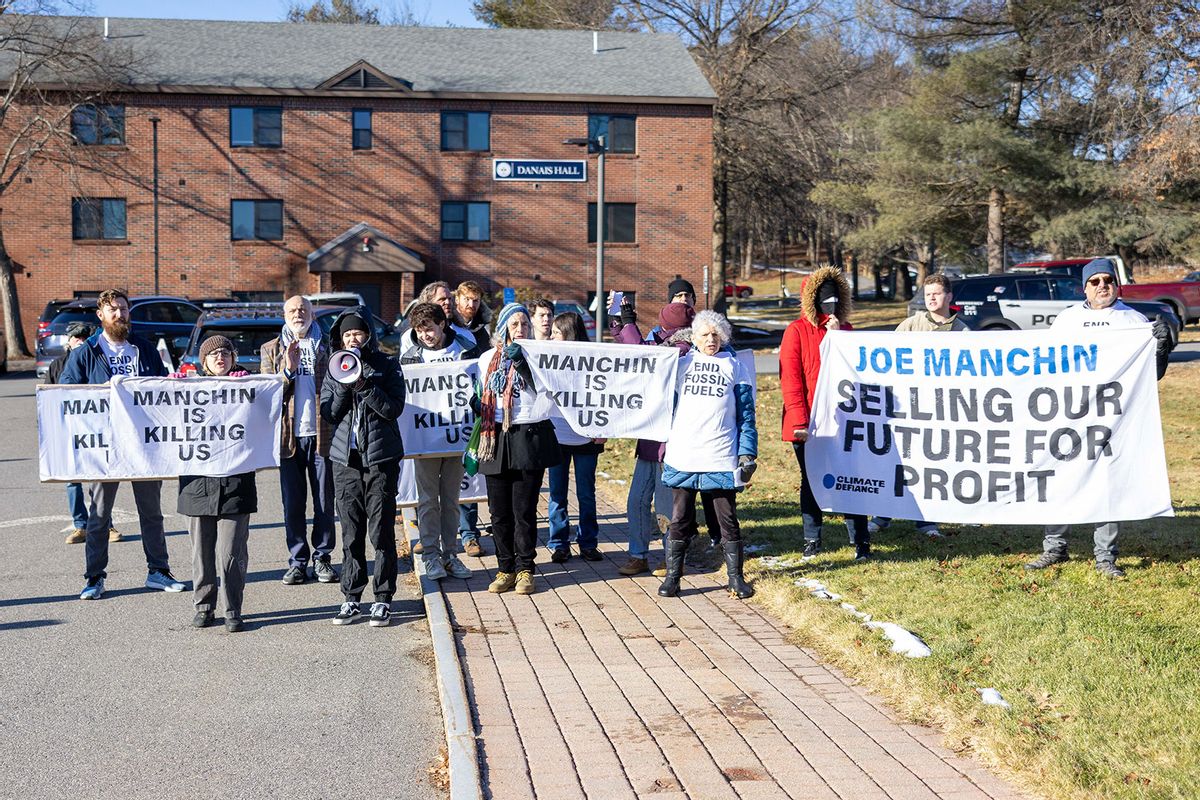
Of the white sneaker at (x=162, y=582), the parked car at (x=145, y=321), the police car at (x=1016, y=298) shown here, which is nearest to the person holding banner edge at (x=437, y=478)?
the white sneaker at (x=162, y=582)

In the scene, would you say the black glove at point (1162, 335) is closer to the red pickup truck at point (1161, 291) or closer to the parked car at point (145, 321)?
the parked car at point (145, 321)

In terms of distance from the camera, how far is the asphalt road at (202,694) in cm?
512

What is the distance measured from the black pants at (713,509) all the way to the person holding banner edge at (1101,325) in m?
2.01

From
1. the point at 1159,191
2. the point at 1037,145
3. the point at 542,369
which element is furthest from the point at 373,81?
the point at 542,369

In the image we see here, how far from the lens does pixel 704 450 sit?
7805 millimetres

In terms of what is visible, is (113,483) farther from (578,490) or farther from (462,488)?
(578,490)

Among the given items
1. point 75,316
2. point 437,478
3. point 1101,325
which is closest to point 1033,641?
point 1101,325

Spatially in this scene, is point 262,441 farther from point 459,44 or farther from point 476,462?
point 459,44

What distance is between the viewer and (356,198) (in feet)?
135

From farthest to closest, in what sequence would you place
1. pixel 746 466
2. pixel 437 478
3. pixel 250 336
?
1. pixel 250 336
2. pixel 437 478
3. pixel 746 466

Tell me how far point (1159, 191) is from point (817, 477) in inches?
1263

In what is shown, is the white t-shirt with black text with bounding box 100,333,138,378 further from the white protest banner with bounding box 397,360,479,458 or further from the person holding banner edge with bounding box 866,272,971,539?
the person holding banner edge with bounding box 866,272,971,539

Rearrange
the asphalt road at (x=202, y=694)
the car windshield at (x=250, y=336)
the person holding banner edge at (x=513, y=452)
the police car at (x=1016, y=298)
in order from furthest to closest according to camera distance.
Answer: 1. the police car at (x=1016, y=298)
2. the car windshield at (x=250, y=336)
3. the person holding banner edge at (x=513, y=452)
4. the asphalt road at (x=202, y=694)

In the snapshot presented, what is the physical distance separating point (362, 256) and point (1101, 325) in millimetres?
33926
